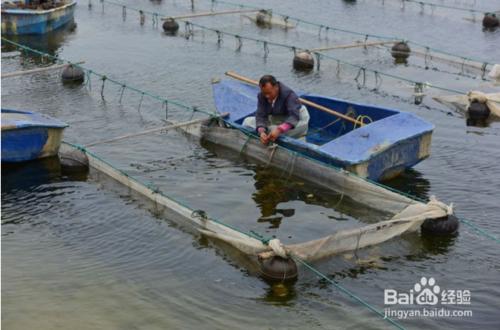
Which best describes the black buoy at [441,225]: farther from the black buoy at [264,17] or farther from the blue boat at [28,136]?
the black buoy at [264,17]

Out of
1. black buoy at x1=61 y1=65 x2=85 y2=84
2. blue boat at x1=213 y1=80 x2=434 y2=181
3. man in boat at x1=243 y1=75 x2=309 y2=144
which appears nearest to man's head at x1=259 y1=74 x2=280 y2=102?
man in boat at x1=243 y1=75 x2=309 y2=144

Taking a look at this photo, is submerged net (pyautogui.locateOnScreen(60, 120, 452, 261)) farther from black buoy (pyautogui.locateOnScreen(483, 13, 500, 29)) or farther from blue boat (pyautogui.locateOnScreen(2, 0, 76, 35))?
black buoy (pyautogui.locateOnScreen(483, 13, 500, 29))

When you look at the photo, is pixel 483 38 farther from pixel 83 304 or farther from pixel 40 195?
pixel 83 304

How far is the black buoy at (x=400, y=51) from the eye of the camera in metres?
28.0

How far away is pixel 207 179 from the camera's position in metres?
16.4

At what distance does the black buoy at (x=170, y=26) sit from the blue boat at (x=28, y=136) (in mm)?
15438

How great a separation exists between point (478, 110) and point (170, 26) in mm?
15284

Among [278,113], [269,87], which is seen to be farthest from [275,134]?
[269,87]

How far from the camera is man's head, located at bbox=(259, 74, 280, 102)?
1549 centimetres

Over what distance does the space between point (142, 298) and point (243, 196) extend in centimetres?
452

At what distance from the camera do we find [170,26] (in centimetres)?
3161

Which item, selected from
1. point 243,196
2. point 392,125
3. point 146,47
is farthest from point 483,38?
point 243,196

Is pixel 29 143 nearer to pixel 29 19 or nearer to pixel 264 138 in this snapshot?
pixel 264 138

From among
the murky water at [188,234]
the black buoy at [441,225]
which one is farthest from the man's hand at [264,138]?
the black buoy at [441,225]
